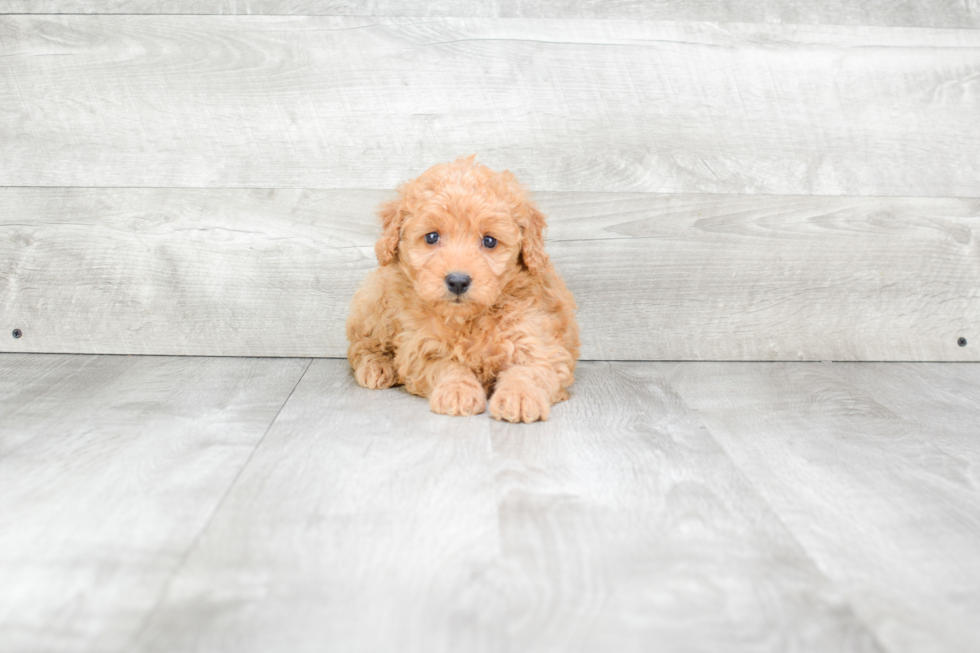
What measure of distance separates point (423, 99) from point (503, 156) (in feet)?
1.16

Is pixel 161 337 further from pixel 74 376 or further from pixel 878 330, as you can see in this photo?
pixel 878 330

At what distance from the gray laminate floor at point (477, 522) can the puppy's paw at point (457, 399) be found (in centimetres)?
4

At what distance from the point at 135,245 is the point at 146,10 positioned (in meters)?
0.84

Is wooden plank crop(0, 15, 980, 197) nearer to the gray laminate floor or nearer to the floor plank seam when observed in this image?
the gray laminate floor

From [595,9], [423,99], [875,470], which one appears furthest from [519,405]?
[595,9]

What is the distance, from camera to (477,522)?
5.07 ft

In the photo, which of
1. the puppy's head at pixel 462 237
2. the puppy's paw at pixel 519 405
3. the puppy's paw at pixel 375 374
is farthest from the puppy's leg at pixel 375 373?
the puppy's paw at pixel 519 405

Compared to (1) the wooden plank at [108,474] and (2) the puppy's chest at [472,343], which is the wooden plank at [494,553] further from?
(2) the puppy's chest at [472,343]

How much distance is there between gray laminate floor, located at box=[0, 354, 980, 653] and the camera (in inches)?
47.9

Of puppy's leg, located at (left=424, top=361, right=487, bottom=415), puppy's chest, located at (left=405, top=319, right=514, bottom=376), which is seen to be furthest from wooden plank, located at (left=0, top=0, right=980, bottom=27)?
puppy's leg, located at (left=424, top=361, right=487, bottom=415)

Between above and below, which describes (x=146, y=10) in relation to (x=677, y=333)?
above

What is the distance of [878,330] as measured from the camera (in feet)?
10.0

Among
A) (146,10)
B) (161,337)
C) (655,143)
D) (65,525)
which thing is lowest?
(161,337)

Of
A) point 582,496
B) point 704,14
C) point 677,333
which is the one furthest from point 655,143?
point 582,496
